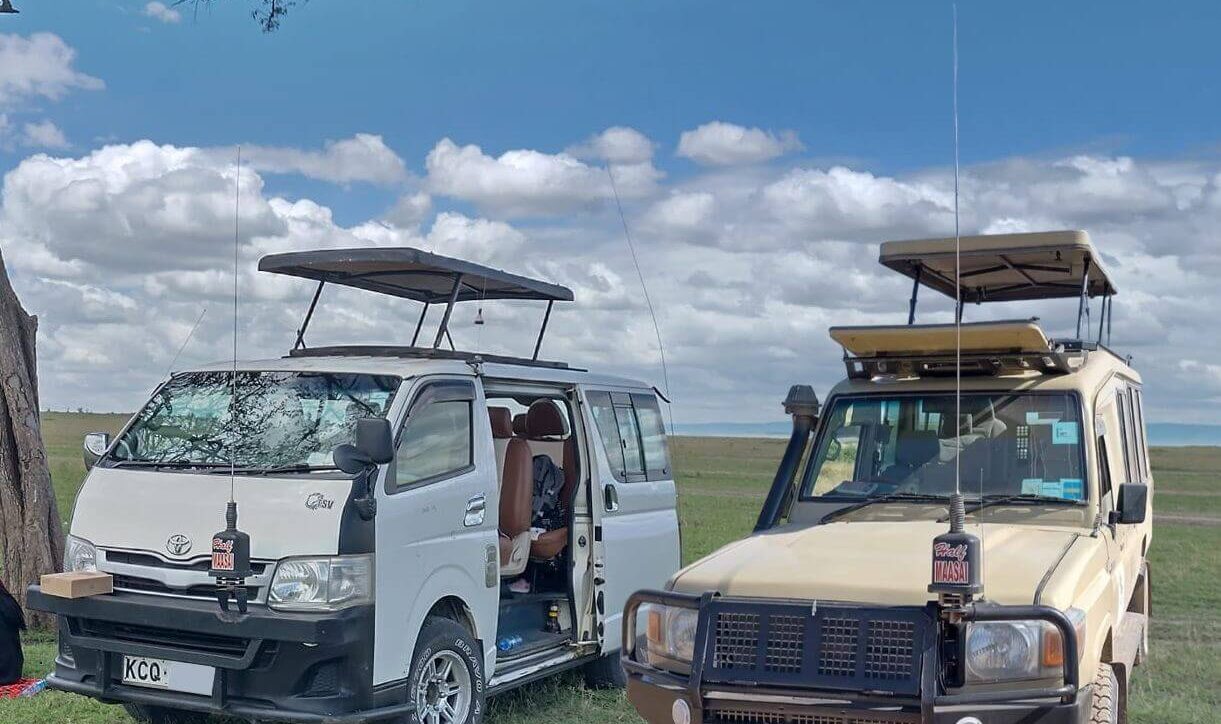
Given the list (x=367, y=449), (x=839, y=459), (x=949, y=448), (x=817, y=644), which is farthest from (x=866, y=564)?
(x=367, y=449)

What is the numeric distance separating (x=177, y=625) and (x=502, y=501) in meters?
2.71

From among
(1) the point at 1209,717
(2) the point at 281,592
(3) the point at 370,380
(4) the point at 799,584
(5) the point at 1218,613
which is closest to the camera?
(4) the point at 799,584

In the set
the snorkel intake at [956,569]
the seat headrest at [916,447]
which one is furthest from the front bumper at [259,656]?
the snorkel intake at [956,569]

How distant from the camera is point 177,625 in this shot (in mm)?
6258

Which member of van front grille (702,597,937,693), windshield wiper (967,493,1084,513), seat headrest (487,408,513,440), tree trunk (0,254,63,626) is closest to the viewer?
van front grille (702,597,937,693)

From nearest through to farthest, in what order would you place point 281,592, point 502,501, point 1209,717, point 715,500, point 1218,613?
point 281,592 → point 1209,717 → point 502,501 → point 1218,613 → point 715,500

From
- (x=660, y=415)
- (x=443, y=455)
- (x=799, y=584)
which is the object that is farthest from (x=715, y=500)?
(x=799, y=584)

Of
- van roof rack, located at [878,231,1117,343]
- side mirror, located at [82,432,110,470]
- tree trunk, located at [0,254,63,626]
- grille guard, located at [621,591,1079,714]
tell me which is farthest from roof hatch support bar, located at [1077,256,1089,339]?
tree trunk, located at [0,254,63,626]

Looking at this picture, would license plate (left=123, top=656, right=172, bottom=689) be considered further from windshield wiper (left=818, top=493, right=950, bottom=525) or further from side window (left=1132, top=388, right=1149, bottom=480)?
side window (left=1132, top=388, right=1149, bottom=480)

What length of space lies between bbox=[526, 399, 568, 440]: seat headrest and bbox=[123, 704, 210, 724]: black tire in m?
2.91

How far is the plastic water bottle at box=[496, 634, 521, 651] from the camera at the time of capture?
25.6ft

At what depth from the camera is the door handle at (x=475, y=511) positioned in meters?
7.13

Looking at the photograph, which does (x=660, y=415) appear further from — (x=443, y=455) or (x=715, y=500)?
(x=715, y=500)

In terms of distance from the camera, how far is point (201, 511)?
642 centimetres
